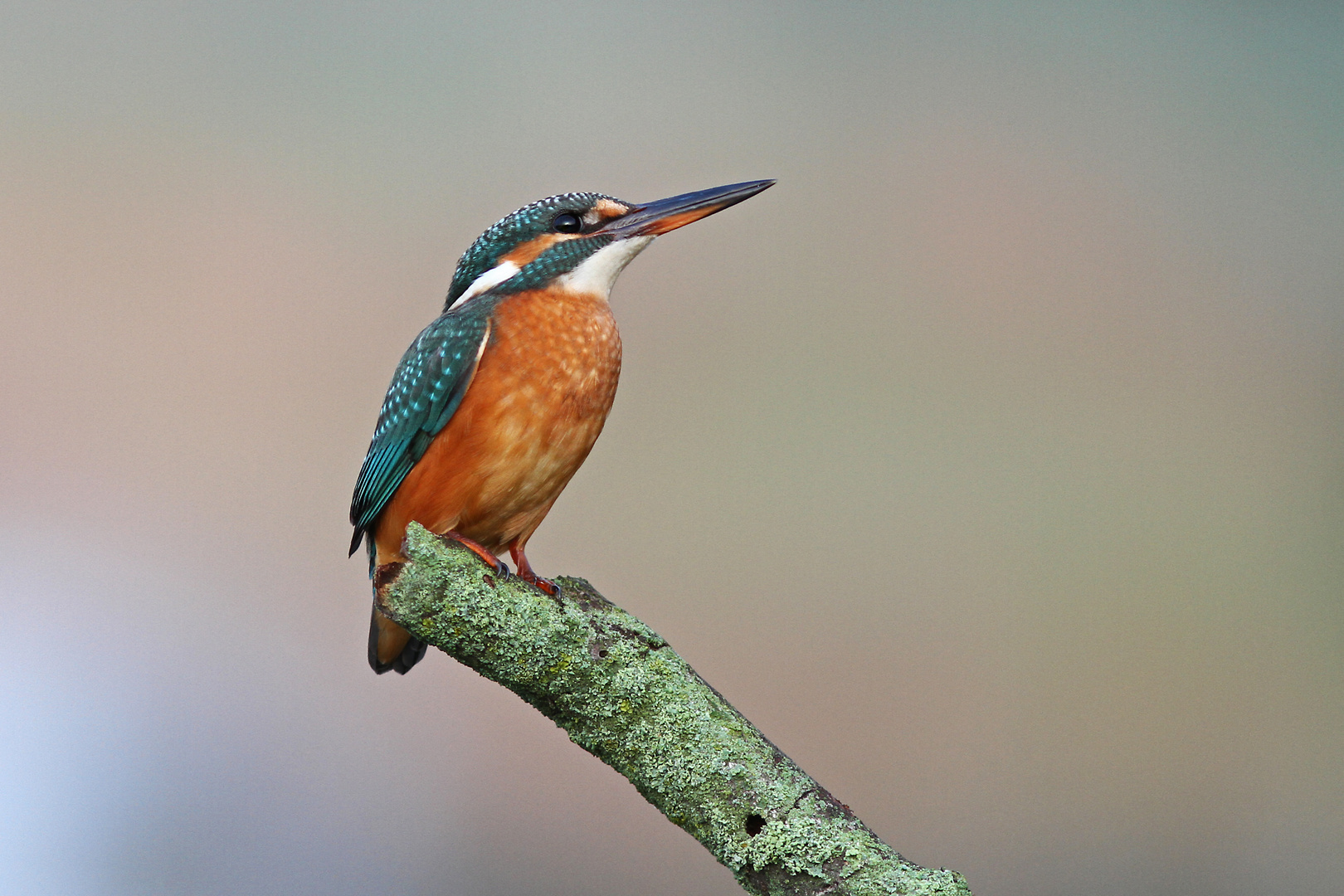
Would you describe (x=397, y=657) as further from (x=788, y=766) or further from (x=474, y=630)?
(x=788, y=766)

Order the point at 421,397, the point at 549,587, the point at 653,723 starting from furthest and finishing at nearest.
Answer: the point at 421,397 → the point at 549,587 → the point at 653,723

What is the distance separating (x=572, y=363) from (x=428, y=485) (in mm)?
252

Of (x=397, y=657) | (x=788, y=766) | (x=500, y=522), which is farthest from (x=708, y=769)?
(x=397, y=657)

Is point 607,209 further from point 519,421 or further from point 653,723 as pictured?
point 653,723

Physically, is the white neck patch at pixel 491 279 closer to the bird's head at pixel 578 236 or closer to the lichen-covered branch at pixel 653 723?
the bird's head at pixel 578 236

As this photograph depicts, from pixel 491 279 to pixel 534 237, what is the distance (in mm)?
88

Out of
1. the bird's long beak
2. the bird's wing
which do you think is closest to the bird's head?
the bird's long beak

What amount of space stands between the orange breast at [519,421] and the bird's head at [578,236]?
47 millimetres

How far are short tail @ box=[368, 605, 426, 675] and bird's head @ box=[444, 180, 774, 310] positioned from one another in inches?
18.6

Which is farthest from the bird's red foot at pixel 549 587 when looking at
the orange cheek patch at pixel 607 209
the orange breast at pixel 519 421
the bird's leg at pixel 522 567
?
the orange cheek patch at pixel 607 209

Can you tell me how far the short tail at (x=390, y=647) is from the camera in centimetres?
146

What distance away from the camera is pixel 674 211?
1449 mm

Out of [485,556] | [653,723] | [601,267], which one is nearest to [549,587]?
[485,556]

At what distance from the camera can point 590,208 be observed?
147 cm
